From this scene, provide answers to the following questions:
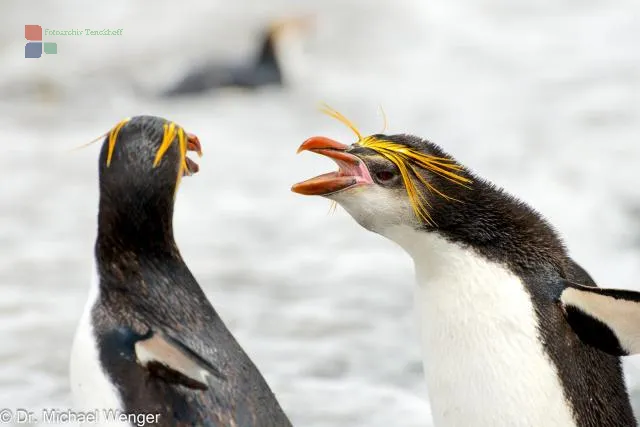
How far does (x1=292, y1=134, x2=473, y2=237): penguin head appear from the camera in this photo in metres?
3.95

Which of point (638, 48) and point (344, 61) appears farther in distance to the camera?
point (344, 61)

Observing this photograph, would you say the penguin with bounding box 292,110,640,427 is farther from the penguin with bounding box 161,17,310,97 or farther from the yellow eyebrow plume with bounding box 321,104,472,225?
the penguin with bounding box 161,17,310,97

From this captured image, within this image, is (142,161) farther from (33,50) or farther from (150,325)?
(33,50)

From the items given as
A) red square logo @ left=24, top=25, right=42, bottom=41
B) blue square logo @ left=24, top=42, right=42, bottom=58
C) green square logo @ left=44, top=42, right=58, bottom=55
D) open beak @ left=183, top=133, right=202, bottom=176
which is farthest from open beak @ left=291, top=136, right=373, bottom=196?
red square logo @ left=24, top=25, right=42, bottom=41

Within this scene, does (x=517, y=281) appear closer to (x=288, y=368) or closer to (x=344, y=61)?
(x=288, y=368)

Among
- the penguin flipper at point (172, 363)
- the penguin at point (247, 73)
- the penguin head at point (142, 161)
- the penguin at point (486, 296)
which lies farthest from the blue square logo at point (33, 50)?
the penguin flipper at point (172, 363)

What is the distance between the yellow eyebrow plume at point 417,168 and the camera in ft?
13.0

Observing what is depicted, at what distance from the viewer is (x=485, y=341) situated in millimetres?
4027

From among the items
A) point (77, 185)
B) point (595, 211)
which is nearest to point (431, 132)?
point (595, 211)

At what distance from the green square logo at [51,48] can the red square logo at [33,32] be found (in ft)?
0.90

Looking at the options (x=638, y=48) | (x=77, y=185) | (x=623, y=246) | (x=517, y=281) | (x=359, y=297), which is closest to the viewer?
(x=517, y=281)

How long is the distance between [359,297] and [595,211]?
7.72 ft

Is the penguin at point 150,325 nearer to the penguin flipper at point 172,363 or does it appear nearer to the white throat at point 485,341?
the penguin flipper at point 172,363

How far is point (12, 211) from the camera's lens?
927cm
